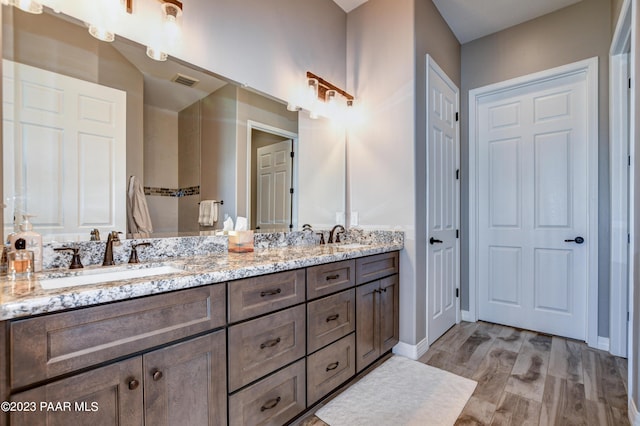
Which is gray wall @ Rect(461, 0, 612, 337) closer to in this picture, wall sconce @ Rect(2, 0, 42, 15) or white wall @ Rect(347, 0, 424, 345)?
white wall @ Rect(347, 0, 424, 345)

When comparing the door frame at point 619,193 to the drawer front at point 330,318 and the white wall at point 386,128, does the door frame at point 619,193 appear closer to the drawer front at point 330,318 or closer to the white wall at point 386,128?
the white wall at point 386,128

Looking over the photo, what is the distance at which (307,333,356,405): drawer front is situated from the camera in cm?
163

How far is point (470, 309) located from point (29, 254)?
3.46 m

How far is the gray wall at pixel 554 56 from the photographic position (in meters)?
2.54

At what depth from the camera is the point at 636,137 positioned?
1.66m

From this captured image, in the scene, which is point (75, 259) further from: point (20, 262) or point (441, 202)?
point (441, 202)

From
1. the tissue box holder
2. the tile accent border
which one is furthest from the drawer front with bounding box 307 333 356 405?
the tile accent border

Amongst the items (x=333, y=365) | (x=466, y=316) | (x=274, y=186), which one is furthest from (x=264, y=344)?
(x=466, y=316)

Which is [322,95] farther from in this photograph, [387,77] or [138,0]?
[138,0]

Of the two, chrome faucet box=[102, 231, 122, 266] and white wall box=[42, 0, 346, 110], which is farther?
white wall box=[42, 0, 346, 110]

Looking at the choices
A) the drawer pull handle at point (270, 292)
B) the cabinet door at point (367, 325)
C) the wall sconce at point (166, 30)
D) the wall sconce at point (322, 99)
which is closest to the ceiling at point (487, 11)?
the wall sconce at point (322, 99)

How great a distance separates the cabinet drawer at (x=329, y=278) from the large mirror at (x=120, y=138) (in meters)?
0.62

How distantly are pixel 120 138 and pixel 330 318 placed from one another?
143cm

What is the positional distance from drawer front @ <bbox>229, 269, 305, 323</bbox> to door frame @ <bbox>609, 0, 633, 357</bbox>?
8.31 feet
